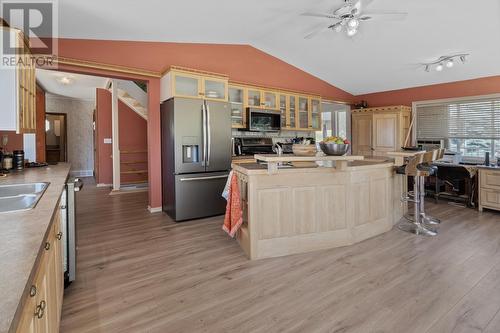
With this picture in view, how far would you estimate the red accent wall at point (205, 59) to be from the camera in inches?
161

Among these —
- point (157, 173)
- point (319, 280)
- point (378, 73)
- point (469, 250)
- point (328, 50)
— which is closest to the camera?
point (319, 280)

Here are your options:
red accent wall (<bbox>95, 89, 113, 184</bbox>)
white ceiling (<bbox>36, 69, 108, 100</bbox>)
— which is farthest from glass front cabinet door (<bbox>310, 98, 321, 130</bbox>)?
red accent wall (<bbox>95, 89, 113, 184</bbox>)

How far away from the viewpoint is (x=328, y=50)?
17.0ft

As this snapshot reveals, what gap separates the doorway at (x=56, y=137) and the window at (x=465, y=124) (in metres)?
10.6

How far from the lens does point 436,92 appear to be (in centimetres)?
600

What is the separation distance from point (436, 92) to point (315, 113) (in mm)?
2529

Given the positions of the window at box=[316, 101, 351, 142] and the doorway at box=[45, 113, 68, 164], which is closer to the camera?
the window at box=[316, 101, 351, 142]

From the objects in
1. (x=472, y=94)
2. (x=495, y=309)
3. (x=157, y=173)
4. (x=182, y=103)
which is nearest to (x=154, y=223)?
(x=157, y=173)

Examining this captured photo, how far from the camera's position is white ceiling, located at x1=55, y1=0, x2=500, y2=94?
349 cm

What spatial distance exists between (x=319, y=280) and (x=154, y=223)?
263cm

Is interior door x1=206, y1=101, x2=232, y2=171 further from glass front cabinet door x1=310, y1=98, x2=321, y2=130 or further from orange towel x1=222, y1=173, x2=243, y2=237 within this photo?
glass front cabinet door x1=310, y1=98, x2=321, y2=130

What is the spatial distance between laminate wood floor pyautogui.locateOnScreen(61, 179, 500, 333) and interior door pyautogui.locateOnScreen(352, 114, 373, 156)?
3394 mm

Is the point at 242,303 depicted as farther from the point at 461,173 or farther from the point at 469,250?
the point at 461,173

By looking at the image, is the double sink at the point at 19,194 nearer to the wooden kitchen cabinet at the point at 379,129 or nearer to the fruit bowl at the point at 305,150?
the fruit bowl at the point at 305,150
